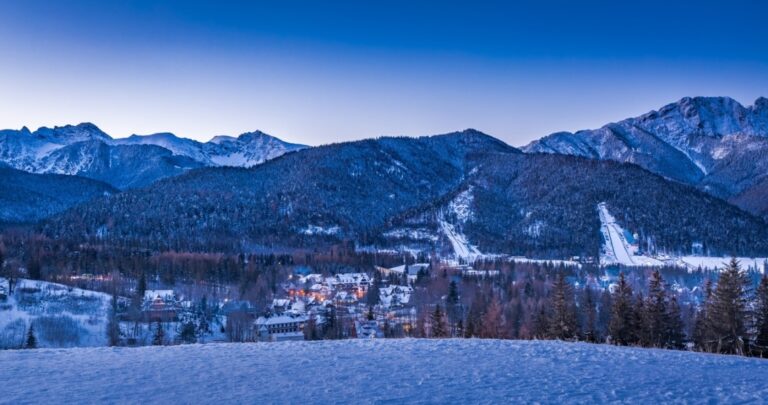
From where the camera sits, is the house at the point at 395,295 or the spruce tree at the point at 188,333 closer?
the spruce tree at the point at 188,333

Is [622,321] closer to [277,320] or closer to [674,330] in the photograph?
[674,330]

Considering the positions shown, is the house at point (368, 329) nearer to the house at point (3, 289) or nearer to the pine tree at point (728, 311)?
the pine tree at point (728, 311)

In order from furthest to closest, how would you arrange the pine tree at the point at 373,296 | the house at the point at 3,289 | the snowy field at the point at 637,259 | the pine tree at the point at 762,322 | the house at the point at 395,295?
the snowy field at the point at 637,259 → the pine tree at the point at 373,296 → the house at the point at 395,295 → the house at the point at 3,289 → the pine tree at the point at 762,322

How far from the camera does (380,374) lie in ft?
39.5

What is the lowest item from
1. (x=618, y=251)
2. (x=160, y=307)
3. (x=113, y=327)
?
(x=113, y=327)

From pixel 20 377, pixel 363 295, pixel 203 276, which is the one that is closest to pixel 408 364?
pixel 20 377

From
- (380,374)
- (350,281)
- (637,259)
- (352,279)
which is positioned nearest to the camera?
(380,374)

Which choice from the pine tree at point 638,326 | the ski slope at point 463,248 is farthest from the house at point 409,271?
the pine tree at point 638,326

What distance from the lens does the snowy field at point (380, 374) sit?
33.1ft

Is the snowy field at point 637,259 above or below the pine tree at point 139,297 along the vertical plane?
above

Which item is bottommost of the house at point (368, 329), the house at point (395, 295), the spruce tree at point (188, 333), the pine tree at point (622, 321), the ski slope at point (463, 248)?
the spruce tree at point (188, 333)

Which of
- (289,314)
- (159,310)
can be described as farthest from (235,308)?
(159,310)

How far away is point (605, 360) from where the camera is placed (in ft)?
45.0

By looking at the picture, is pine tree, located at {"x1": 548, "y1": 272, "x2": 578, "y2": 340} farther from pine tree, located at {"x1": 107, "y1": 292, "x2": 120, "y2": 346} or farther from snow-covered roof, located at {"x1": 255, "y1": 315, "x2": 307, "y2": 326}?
snow-covered roof, located at {"x1": 255, "y1": 315, "x2": 307, "y2": 326}
